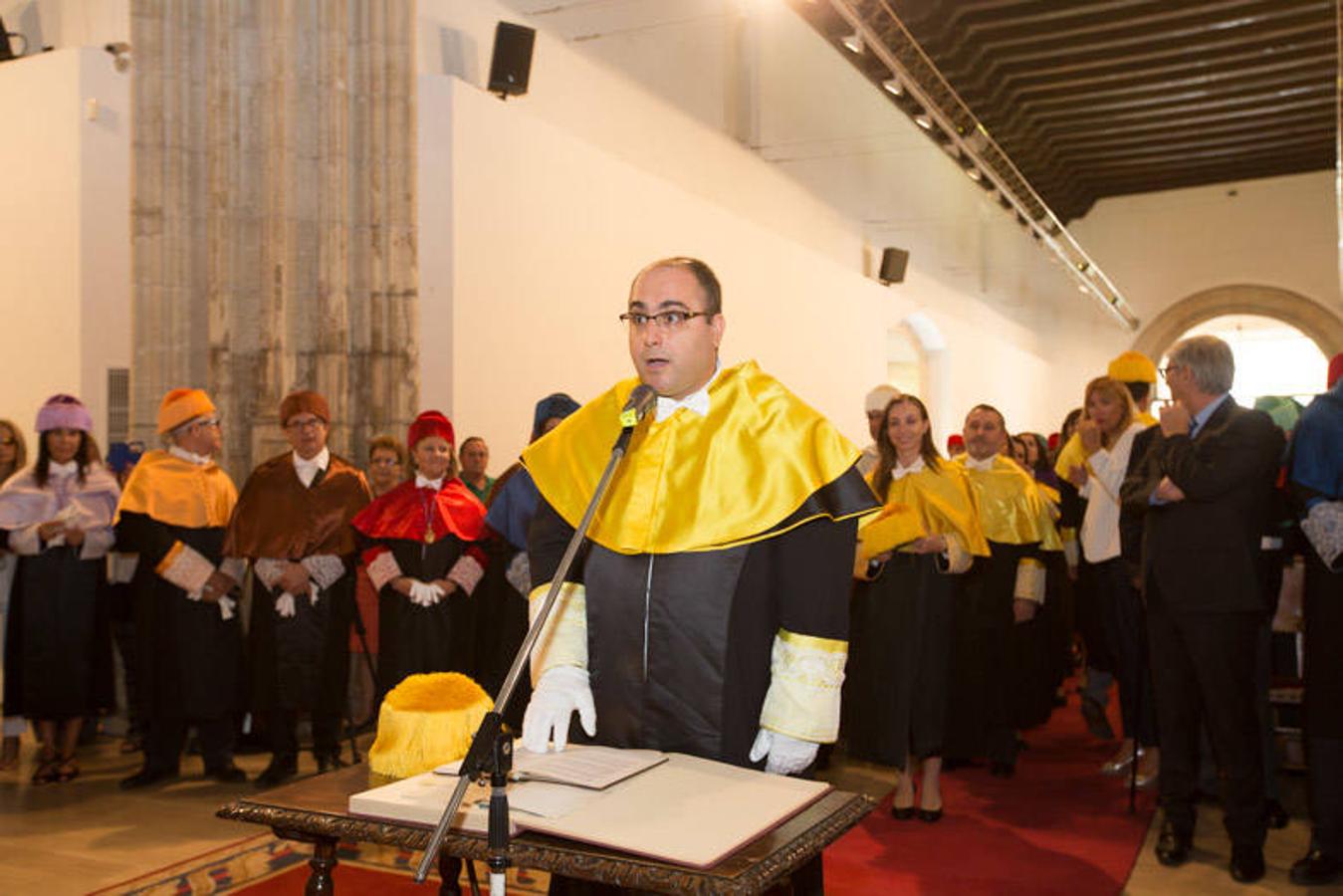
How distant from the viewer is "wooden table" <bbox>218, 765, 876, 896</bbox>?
156cm

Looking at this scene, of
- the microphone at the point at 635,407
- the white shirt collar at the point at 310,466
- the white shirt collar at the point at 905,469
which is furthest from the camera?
the white shirt collar at the point at 310,466

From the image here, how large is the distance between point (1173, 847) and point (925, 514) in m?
1.51

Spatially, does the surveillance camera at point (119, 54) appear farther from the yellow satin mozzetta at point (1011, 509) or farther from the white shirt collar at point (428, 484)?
the yellow satin mozzetta at point (1011, 509)

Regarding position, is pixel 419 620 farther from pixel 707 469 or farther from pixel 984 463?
pixel 707 469

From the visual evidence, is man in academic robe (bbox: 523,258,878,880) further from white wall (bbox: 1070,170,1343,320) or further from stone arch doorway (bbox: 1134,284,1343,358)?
white wall (bbox: 1070,170,1343,320)

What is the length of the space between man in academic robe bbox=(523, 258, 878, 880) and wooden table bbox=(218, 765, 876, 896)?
351 mm

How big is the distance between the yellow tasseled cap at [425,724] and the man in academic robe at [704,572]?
12.8 inches

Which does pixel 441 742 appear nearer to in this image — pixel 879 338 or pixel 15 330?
pixel 15 330

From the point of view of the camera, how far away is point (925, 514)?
4.85 m

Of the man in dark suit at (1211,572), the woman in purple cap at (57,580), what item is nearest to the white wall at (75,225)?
the woman in purple cap at (57,580)

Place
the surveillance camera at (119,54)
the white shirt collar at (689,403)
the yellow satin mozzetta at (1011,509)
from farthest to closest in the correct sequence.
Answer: the surveillance camera at (119,54), the yellow satin mozzetta at (1011,509), the white shirt collar at (689,403)

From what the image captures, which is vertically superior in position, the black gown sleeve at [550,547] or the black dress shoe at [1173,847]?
the black gown sleeve at [550,547]

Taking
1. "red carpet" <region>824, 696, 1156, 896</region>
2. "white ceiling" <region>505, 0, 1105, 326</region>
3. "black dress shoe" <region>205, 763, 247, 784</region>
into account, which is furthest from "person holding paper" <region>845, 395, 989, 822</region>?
"white ceiling" <region>505, 0, 1105, 326</region>

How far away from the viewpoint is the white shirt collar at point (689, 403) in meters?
2.39
